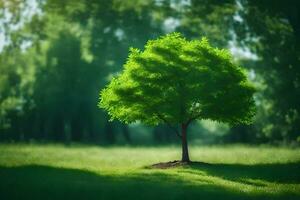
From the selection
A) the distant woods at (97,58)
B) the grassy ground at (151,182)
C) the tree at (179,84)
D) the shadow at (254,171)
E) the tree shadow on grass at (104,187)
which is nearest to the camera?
the tree shadow on grass at (104,187)

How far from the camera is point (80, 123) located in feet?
253

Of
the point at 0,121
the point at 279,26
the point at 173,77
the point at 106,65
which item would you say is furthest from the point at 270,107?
the point at 0,121

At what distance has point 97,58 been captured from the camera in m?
76.1

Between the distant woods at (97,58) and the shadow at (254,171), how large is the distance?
26.6 meters

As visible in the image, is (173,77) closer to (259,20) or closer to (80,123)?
(259,20)

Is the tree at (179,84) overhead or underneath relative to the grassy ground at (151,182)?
overhead

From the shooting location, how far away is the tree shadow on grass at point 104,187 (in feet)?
65.6

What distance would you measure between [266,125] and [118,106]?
37.3m

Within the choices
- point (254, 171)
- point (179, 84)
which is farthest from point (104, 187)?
point (179, 84)

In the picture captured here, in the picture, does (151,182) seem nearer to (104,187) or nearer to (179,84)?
(104,187)

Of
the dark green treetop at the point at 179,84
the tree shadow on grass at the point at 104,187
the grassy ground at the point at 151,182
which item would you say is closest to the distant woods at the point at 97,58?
the dark green treetop at the point at 179,84

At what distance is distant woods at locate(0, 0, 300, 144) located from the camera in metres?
58.4

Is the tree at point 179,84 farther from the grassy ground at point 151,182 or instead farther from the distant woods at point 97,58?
the distant woods at point 97,58

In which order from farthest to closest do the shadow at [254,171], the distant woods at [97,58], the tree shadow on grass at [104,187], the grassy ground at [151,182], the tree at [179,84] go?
1. the distant woods at [97,58]
2. the tree at [179,84]
3. the shadow at [254,171]
4. the grassy ground at [151,182]
5. the tree shadow on grass at [104,187]
